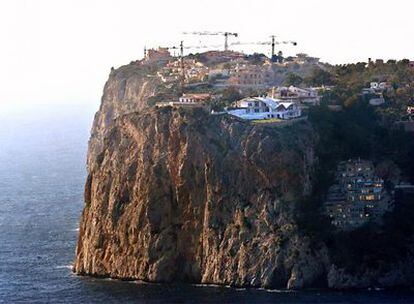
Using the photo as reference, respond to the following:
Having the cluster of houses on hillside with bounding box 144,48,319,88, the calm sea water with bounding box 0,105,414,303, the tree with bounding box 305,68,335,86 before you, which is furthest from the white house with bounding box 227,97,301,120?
the tree with bounding box 305,68,335,86

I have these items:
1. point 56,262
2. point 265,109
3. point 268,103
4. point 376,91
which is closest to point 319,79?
point 376,91

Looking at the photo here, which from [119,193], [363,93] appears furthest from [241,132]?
[363,93]

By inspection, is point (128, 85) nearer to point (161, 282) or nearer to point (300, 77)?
point (300, 77)

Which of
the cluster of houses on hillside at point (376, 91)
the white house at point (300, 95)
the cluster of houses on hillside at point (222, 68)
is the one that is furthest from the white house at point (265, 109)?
the cluster of houses on hillside at point (222, 68)

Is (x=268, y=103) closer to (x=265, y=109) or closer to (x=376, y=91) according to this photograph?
(x=265, y=109)

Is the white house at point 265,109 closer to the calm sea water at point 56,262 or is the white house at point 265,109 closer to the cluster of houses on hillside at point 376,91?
the cluster of houses on hillside at point 376,91
